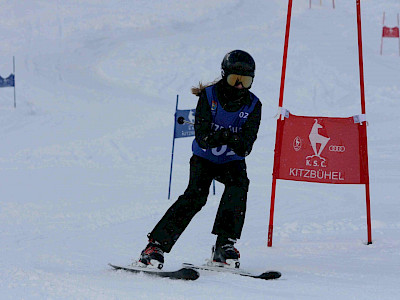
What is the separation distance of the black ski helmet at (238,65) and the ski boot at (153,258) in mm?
1148

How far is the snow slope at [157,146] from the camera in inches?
163

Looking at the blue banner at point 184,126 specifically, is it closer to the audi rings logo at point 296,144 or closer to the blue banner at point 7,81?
the audi rings logo at point 296,144

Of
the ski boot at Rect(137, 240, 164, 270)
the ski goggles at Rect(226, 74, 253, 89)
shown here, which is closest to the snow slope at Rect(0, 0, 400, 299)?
the ski boot at Rect(137, 240, 164, 270)

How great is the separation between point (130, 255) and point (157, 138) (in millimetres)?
8125

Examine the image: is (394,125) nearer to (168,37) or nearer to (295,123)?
(295,123)

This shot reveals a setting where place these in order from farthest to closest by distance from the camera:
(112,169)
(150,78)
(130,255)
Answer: (150,78) < (112,169) < (130,255)

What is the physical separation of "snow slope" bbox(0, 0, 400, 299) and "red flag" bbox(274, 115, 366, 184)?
58cm

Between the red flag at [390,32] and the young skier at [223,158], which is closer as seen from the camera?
the young skier at [223,158]

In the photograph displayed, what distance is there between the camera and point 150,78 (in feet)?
64.9

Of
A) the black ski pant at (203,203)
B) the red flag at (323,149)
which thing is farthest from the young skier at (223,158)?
the red flag at (323,149)

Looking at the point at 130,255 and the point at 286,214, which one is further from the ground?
the point at 286,214

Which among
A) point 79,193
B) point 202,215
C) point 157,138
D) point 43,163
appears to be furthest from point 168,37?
point 202,215

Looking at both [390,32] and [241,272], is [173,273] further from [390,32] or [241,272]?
[390,32]

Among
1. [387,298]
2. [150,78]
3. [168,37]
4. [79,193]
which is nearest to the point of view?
[387,298]
